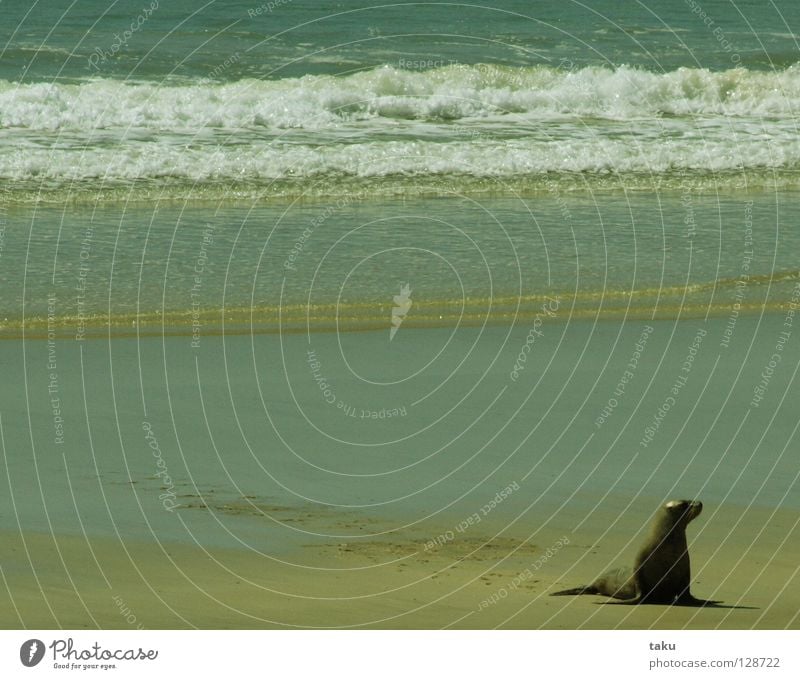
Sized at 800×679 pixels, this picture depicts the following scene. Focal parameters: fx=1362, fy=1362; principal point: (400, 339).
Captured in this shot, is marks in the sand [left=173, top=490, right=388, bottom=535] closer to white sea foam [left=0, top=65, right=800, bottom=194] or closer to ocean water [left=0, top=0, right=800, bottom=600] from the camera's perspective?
ocean water [left=0, top=0, right=800, bottom=600]

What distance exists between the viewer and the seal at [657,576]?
20.6ft

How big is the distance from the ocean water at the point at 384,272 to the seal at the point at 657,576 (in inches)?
43.1

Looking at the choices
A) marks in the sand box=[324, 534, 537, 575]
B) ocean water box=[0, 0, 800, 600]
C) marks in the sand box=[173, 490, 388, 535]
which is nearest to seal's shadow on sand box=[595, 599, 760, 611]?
marks in the sand box=[324, 534, 537, 575]

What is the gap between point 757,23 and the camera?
2931 cm

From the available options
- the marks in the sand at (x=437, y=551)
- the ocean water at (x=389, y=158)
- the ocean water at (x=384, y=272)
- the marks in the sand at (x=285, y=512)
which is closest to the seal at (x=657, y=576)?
the marks in the sand at (x=437, y=551)

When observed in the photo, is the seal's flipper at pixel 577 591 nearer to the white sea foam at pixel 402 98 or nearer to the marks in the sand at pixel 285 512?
the marks in the sand at pixel 285 512

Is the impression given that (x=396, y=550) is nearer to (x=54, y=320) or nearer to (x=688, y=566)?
(x=688, y=566)

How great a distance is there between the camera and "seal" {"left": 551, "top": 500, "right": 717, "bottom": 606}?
6.29 metres

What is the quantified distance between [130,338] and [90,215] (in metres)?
4.43

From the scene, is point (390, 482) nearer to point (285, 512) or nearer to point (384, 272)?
point (285, 512)

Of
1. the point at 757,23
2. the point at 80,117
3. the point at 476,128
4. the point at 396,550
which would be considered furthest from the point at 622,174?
the point at 757,23

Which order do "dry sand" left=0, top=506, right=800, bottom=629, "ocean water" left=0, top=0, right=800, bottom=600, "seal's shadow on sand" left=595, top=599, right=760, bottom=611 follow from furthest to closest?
1. "ocean water" left=0, top=0, right=800, bottom=600
2. "seal's shadow on sand" left=595, top=599, right=760, bottom=611
3. "dry sand" left=0, top=506, right=800, bottom=629

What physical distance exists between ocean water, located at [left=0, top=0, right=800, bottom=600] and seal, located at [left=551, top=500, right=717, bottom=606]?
43.1 inches

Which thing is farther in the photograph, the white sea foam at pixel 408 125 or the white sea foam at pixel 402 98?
the white sea foam at pixel 402 98
